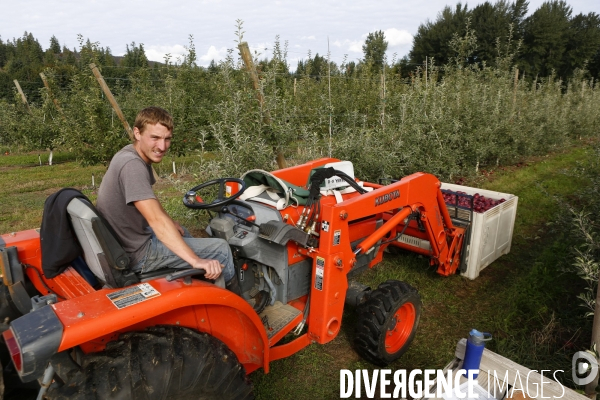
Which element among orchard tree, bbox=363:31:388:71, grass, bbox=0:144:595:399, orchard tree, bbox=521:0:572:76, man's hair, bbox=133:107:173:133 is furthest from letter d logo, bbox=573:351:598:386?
orchard tree, bbox=521:0:572:76

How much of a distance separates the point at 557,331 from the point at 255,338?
247 cm

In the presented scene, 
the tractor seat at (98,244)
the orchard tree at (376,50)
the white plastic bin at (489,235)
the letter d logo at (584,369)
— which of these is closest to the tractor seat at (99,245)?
the tractor seat at (98,244)

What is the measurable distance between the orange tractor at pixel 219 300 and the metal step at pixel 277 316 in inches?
0.4

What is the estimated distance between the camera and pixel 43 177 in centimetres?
977

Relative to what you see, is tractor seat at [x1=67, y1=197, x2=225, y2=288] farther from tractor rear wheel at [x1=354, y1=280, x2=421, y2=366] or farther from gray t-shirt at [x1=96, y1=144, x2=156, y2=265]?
tractor rear wheel at [x1=354, y1=280, x2=421, y2=366]

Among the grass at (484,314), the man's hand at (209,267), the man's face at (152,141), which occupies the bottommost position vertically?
the grass at (484,314)

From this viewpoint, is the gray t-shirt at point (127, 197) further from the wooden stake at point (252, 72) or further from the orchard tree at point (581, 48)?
the orchard tree at point (581, 48)

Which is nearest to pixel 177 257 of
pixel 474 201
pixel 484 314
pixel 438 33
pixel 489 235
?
pixel 484 314

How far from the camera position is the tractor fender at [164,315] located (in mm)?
1661

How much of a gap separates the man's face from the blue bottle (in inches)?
76.1

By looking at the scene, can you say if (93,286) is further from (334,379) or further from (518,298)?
(518,298)

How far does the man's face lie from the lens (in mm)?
2240

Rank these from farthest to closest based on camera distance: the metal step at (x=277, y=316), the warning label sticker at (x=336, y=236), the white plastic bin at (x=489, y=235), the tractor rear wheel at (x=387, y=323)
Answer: the white plastic bin at (x=489, y=235), the tractor rear wheel at (x=387, y=323), the metal step at (x=277, y=316), the warning label sticker at (x=336, y=236)

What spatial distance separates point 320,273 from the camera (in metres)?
2.71
